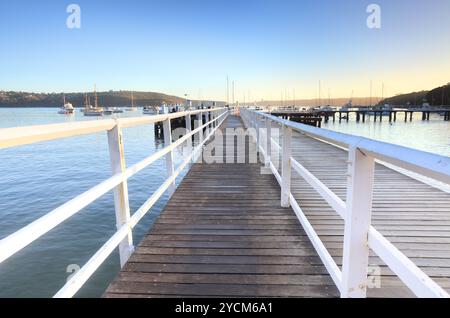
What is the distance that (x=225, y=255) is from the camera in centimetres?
256

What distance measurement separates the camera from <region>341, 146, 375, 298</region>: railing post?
4.88 ft

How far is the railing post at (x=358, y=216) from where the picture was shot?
4.88 ft

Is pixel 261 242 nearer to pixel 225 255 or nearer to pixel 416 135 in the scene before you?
pixel 225 255

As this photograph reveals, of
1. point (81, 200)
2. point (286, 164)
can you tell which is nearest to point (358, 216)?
point (81, 200)

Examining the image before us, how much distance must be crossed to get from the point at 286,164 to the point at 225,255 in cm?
148

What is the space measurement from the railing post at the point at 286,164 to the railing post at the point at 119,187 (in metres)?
1.92

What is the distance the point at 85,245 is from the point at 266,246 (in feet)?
17.7

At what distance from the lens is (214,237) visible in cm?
292

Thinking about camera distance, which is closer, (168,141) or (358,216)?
(358,216)

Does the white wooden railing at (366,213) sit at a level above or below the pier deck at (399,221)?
above

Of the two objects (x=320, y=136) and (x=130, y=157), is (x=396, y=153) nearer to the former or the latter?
(x=320, y=136)

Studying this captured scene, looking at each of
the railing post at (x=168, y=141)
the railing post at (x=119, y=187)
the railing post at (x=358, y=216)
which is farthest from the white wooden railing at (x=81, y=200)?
the railing post at (x=358, y=216)

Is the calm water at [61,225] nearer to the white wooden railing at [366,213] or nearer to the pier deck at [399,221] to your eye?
the pier deck at [399,221]

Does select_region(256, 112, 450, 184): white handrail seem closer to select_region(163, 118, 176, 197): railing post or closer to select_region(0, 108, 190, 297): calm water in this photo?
select_region(163, 118, 176, 197): railing post
